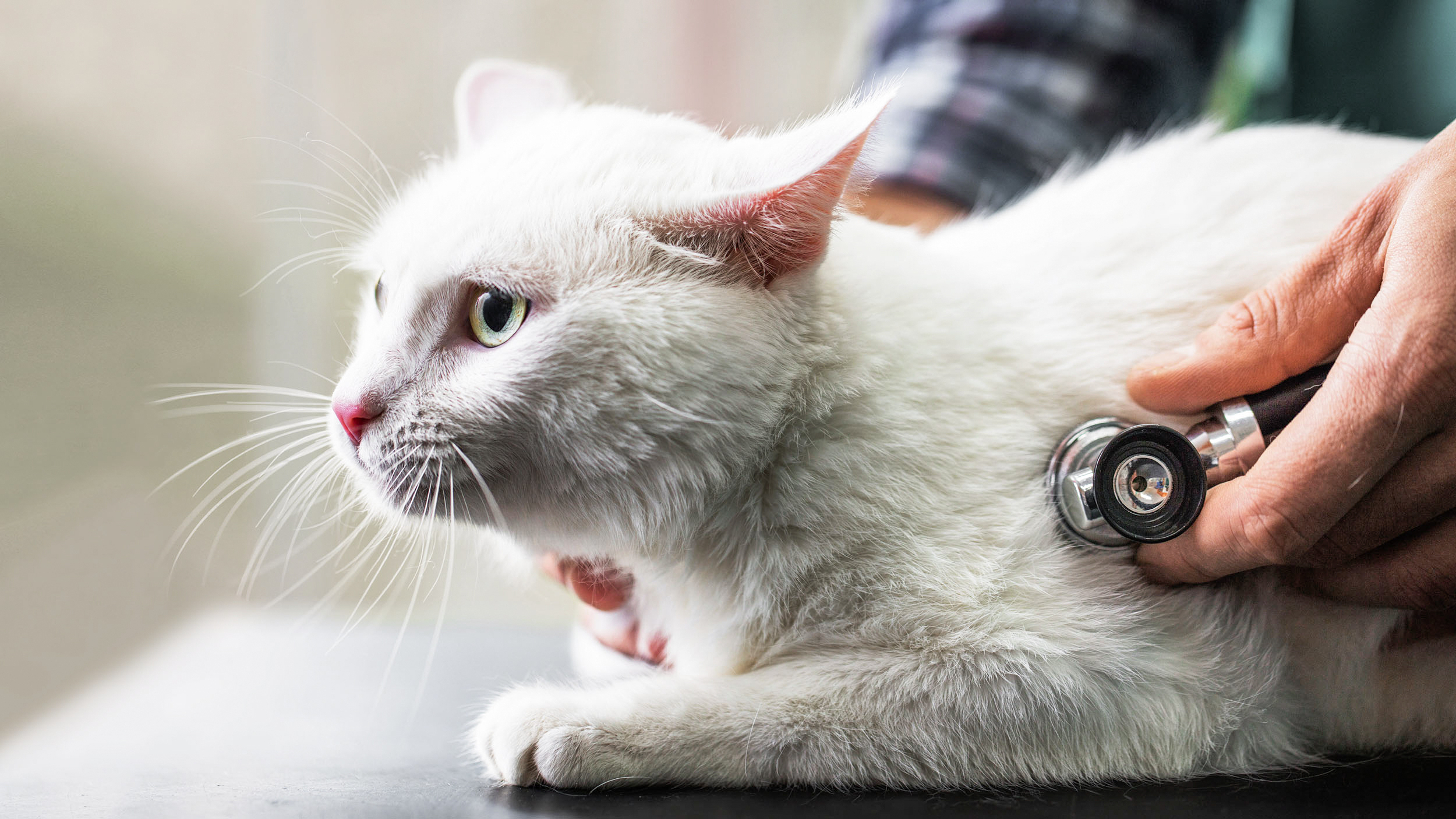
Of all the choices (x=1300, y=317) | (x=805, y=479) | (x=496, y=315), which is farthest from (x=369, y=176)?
(x=1300, y=317)

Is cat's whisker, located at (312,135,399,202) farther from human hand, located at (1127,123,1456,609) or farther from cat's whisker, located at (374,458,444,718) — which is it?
human hand, located at (1127,123,1456,609)

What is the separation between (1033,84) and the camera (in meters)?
1.57

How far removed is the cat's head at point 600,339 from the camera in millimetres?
749

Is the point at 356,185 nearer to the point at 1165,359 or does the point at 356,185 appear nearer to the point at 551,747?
the point at 551,747

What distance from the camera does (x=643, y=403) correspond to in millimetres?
748

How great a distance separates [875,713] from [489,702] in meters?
0.37

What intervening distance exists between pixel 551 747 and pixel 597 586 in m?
0.32

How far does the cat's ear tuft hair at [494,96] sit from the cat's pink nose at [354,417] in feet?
1.38

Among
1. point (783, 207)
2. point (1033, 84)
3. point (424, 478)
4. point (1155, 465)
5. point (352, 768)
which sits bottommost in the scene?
point (352, 768)

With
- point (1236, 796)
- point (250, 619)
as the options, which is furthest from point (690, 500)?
point (250, 619)

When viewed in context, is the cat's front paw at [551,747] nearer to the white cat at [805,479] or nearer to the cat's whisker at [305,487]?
the white cat at [805,479]

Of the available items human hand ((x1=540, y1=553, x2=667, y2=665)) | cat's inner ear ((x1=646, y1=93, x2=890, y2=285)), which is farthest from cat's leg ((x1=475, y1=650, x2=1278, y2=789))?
cat's inner ear ((x1=646, y1=93, x2=890, y2=285))

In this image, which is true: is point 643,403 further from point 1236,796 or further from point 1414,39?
point 1414,39

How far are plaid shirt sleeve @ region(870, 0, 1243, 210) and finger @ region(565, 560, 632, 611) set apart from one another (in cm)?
87
